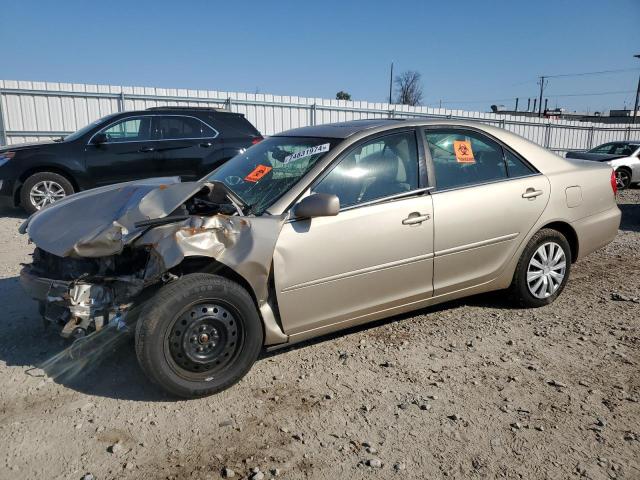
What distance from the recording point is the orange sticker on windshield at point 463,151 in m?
4.05

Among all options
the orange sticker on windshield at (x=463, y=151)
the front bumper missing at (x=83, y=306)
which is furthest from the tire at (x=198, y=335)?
the orange sticker on windshield at (x=463, y=151)

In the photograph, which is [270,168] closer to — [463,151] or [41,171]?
[463,151]

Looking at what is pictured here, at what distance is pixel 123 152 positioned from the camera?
336 inches

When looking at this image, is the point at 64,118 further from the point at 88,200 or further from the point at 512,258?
the point at 512,258

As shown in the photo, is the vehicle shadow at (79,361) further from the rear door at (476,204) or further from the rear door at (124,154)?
the rear door at (124,154)

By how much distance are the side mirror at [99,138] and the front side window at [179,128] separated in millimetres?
805

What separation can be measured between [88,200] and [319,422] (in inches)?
90.5

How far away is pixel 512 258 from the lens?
13.7 feet

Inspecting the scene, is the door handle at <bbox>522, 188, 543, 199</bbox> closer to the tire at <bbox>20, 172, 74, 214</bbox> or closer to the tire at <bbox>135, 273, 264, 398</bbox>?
the tire at <bbox>135, 273, 264, 398</bbox>

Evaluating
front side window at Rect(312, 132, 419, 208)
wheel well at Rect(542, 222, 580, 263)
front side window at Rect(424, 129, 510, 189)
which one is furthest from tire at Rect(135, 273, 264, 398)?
wheel well at Rect(542, 222, 580, 263)

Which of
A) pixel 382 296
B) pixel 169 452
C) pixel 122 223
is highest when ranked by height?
pixel 122 223

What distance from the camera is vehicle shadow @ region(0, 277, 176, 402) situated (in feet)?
10.4

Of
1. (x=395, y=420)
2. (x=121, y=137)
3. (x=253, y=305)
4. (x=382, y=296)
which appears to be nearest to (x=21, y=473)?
(x=253, y=305)

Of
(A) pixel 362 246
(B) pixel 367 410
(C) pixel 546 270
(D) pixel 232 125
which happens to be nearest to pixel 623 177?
(D) pixel 232 125
